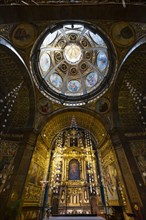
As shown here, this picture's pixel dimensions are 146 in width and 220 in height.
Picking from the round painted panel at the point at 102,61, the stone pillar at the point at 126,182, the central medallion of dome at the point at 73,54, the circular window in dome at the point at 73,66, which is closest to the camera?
the stone pillar at the point at 126,182

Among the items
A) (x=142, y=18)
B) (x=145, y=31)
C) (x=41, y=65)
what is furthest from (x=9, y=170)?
(x=145, y=31)

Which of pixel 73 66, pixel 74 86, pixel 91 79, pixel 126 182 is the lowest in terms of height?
pixel 126 182

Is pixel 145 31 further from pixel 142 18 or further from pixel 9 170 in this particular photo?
pixel 9 170

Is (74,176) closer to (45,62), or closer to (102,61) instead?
(102,61)

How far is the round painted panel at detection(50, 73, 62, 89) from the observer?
14805 millimetres

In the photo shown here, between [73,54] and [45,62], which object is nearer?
[45,62]

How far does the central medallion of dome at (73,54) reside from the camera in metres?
15.5

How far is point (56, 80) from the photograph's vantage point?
1512 centimetres

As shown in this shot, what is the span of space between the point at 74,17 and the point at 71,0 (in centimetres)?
55

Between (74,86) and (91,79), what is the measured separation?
222cm

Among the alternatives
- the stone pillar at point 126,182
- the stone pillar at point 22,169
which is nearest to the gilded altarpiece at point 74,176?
the stone pillar at point 126,182

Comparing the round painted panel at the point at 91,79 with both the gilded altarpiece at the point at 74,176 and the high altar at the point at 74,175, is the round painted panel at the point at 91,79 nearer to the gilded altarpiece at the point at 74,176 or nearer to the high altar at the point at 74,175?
the high altar at the point at 74,175

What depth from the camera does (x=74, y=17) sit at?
5.12m

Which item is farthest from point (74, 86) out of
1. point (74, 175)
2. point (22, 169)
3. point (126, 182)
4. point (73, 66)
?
point (126, 182)
